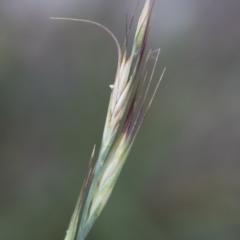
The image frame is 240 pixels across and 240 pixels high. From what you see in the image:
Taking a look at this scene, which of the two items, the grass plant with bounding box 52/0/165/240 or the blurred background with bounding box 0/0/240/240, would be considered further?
the blurred background with bounding box 0/0/240/240

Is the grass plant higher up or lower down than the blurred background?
higher up

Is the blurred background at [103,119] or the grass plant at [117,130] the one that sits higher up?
the grass plant at [117,130]

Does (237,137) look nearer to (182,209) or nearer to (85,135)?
(182,209)

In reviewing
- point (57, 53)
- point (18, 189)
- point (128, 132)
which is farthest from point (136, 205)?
point (128, 132)

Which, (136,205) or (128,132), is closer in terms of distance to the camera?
(128,132)

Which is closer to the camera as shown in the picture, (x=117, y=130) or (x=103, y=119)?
(x=117, y=130)

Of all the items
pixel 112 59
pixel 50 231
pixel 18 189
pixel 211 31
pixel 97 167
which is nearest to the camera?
pixel 97 167

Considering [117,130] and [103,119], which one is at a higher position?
[117,130]

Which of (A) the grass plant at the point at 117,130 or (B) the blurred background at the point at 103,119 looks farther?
(B) the blurred background at the point at 103,119
